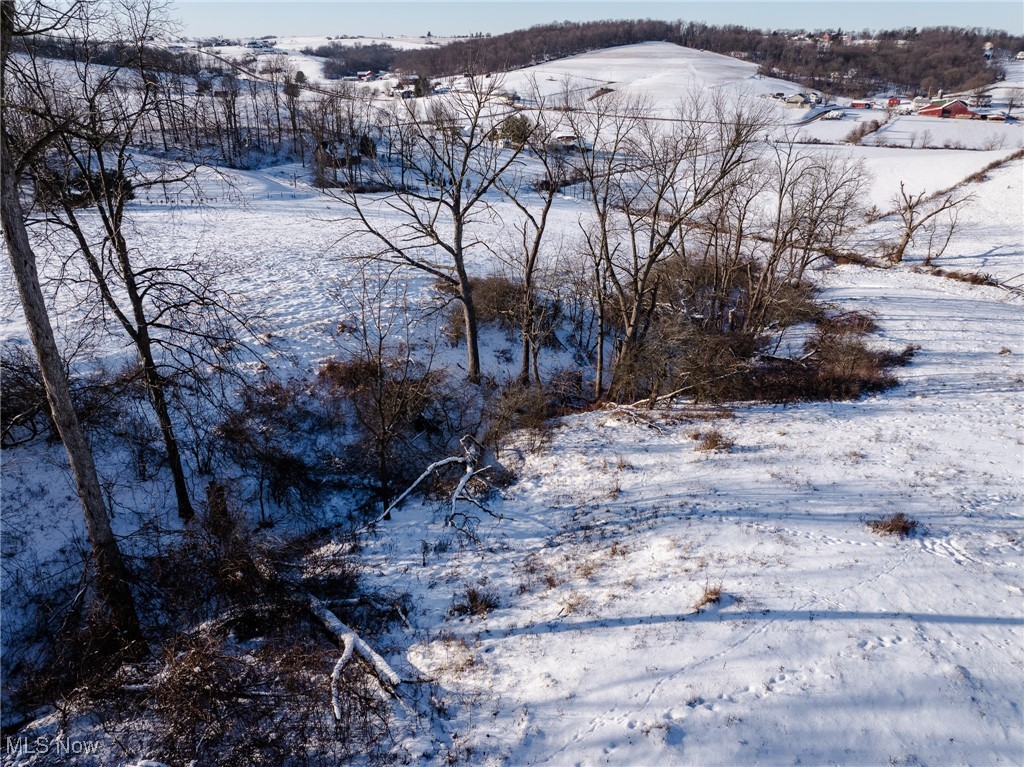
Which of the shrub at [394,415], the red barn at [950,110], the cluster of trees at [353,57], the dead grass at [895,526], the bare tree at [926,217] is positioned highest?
the cluster of trees at [353,57]

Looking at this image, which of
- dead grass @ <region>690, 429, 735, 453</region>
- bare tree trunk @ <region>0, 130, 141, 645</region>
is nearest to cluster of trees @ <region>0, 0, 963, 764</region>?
bare tree trunk @ <region>0, 130, 141, 645</region>

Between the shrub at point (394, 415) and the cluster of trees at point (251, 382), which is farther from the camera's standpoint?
the shrub at point (394, 415)

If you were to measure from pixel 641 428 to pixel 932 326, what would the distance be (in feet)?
50.4

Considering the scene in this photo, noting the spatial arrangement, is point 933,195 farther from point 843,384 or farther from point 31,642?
point 31,642

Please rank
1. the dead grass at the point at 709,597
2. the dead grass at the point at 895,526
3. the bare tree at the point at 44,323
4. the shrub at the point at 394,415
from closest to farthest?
the bare tree at the point at 44,323
the dead grass at the point at 709,597
the dead grass at the point at 895,526
the shrub at the point at 394,415

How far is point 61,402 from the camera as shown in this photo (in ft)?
23.0

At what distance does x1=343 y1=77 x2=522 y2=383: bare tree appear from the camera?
15297mm

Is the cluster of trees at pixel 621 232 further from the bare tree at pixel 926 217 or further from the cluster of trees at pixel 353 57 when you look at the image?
the cluster of trees at pixel 353 57

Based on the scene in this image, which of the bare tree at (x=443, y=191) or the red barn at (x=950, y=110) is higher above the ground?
the red barn at (x=950, y=110)

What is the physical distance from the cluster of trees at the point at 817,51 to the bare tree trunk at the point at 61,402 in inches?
3884

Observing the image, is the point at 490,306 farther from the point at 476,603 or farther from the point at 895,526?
the point at 895,526

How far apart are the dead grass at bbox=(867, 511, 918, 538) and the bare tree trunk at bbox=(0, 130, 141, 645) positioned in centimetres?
1204

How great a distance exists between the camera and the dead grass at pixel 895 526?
370 inches

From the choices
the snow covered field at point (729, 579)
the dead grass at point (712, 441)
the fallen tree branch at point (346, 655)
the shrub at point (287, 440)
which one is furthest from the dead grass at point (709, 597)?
the shrub at point (287, 440)
